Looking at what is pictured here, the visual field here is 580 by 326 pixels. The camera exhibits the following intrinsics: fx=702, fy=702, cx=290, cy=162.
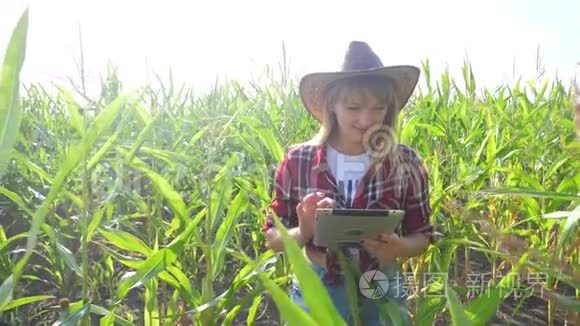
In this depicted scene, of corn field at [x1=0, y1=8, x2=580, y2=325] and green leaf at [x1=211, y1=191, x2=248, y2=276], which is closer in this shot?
corn field at [x1=0, y1=8, x2=580, y2=325]

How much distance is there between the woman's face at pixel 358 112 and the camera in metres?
1.09

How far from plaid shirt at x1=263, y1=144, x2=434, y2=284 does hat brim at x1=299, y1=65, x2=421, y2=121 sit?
90 mm

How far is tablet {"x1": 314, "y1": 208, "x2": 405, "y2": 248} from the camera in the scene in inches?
35.4

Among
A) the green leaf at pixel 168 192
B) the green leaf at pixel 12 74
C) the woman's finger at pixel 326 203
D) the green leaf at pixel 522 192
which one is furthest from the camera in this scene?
the green leaf at pixel 168 192

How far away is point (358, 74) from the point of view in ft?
3.67

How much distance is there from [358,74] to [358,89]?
25mm

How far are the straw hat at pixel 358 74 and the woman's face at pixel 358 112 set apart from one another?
0.11 feet

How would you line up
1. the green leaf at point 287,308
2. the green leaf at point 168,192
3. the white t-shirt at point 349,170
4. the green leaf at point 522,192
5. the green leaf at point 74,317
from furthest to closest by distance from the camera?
the white t-shirt at point 349,170, the green leaf at point 168,192, the green leaf at point 74,317, the green leaf at point 522,192, the green leaf at point 287,308

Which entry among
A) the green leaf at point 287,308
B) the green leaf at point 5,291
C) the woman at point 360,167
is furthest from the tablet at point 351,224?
the green leaf at point 287,308

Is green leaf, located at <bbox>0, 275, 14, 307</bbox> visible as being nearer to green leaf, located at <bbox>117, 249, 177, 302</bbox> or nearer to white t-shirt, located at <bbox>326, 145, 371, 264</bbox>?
green leaf, located at <bbox>117, 249, 177, 302</bbox>

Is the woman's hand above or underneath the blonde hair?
underneath

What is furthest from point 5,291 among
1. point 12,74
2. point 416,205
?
Answer: point 416,205

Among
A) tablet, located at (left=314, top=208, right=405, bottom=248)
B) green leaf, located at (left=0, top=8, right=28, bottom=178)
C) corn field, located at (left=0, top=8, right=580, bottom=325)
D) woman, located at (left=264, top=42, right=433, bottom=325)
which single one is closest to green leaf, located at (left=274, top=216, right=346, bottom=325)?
corn field, located at (left=0, top=8, right=580, bottom=325)

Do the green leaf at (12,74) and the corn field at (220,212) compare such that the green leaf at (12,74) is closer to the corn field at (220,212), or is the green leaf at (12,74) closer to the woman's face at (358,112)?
the corn field at (220,212)
